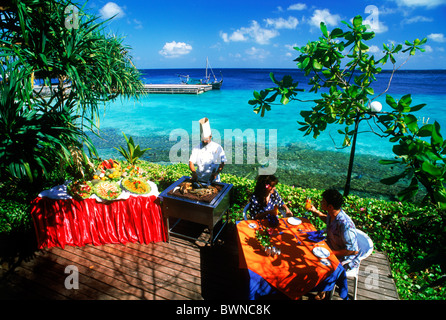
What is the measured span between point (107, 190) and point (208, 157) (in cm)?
192

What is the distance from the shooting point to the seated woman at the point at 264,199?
386 cm

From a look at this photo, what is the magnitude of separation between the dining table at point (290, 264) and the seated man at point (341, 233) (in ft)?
0.68

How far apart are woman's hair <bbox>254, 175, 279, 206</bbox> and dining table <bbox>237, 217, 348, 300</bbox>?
2.20 ft

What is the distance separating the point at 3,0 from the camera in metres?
3.51

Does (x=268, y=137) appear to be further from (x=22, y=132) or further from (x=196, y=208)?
(x=22, y=132)

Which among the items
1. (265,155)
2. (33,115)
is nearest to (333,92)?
(33,115)

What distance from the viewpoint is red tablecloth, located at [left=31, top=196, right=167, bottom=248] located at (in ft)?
13.6

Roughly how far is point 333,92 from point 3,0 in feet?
16.0

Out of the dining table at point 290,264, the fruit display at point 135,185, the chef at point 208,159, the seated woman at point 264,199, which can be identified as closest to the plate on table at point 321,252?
the dining table at point 290,264

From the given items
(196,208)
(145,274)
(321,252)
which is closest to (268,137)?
(196,208)

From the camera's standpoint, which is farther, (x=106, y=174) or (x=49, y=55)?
(x=106, y=174)

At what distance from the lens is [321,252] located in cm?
292

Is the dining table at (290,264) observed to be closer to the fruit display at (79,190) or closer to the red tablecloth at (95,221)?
the red tablecloth at (95,221)

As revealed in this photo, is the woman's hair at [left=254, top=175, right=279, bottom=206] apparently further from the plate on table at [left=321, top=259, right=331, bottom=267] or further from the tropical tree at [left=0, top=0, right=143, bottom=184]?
the tropical tree at [left=0, top=0, right=143, bottom=184]
